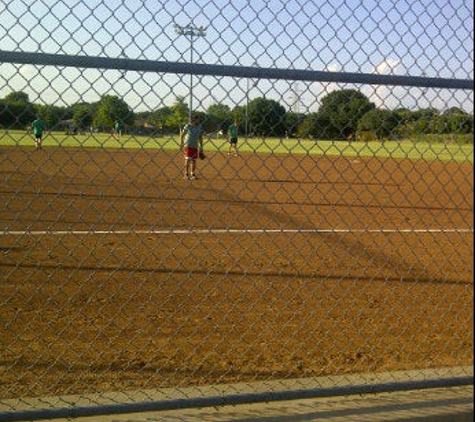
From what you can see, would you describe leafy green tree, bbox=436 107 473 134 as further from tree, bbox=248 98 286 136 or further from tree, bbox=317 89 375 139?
tree, bbox=248 98 286 136

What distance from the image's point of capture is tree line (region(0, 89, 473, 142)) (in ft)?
11.2

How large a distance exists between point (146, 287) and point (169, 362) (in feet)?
5.53

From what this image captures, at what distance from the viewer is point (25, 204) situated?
11.7 m

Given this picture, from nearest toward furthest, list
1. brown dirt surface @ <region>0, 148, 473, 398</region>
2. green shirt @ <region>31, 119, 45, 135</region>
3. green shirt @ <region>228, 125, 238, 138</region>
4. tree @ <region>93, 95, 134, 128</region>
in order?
tree @ <region>93, 95, 134, 128</region>
green shirt @ <region>31, 119, 45, 135</region>
green shirt @ <region>228, 125, 238, 138</region>
brown dirt surface @ <region>0, 148, 473, 398</region>

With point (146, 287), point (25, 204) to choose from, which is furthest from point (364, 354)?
point (25, 204)

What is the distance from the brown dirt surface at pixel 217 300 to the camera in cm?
419

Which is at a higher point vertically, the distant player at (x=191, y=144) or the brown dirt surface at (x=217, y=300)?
the distant player at (x=191, y=144)

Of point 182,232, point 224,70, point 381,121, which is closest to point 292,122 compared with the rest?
point 381,121

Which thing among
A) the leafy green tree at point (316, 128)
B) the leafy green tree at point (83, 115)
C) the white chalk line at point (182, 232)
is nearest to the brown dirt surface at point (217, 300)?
the white chalk line at point (182, 232)

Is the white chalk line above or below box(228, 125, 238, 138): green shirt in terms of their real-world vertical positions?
below

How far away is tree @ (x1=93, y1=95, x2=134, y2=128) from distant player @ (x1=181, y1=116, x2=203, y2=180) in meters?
0.40

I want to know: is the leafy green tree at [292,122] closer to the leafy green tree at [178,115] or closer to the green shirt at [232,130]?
the green shirt at [232,130]

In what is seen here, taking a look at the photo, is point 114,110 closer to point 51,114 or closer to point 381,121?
point 51,114

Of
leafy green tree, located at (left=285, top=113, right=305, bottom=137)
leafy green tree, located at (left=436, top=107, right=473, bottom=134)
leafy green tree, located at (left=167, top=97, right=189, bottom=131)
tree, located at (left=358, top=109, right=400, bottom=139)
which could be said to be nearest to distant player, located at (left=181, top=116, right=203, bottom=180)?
leafy green tree, located at (left=167, top=97, right=189, bottom=131)
